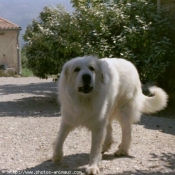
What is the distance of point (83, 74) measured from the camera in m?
4.29

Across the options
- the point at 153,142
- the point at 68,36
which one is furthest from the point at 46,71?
the point at 153,142

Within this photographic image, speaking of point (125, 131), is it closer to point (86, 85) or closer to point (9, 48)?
point (86, 85)

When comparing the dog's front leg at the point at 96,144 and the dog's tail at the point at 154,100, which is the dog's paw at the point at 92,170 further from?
the dog's tail at the point at 154,100

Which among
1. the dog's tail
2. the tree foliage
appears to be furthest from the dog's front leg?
the tree foliage

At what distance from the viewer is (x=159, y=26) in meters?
9.98

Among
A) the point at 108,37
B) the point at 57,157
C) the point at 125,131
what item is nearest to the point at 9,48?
the point at 108,37

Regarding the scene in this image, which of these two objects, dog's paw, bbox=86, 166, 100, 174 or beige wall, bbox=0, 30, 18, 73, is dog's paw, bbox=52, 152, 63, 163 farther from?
beige wall, bbox=0, 30, 18, 73

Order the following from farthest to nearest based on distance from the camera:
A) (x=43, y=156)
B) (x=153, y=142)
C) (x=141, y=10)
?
(x=141, y=10) → (x=153, y=142) → (x=43, y=156)

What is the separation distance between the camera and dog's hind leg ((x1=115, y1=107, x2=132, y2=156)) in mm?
5285

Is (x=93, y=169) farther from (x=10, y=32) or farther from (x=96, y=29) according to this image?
(x=10, y=32)

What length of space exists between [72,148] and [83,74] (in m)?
1.83

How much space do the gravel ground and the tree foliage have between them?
1755 millimetres

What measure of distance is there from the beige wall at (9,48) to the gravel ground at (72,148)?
745 inches

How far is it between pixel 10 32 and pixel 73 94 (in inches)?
935
